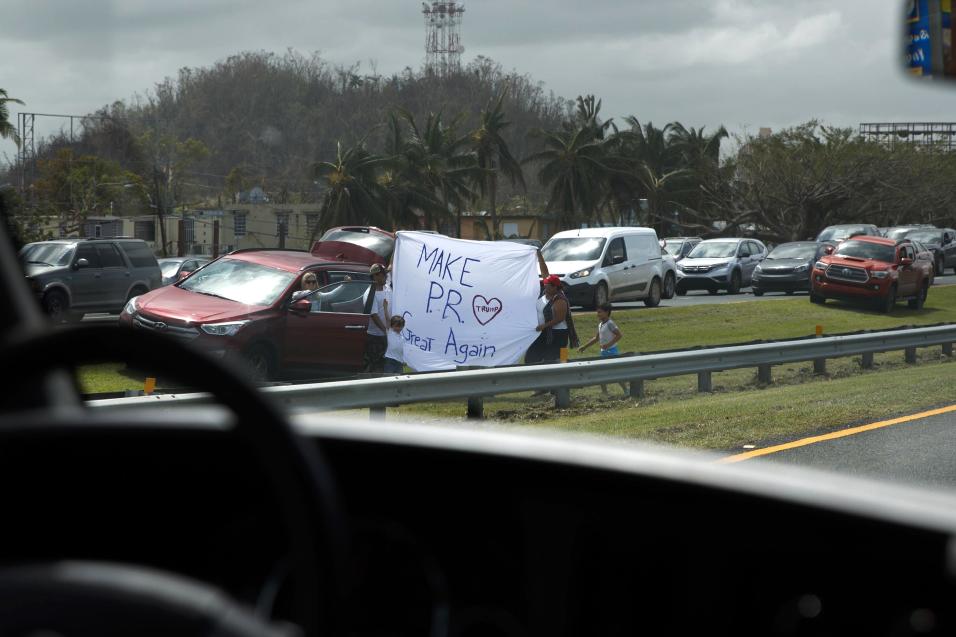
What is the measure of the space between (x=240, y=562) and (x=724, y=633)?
719 millimetres

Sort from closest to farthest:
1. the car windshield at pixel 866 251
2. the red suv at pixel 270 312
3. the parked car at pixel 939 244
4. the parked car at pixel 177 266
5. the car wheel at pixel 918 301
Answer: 1. the red suv at pixel 270 312
2. the car windshield at pixel 866 251
3. the car wheel at pixel 918 301
4. the parked car at pixel 177 266
5. the parked car at pixel 939 244

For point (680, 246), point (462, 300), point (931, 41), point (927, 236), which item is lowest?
point (462, 300)

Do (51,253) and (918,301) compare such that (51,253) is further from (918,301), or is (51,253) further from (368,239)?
(918,301)

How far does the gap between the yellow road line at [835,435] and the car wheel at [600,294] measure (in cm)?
1436

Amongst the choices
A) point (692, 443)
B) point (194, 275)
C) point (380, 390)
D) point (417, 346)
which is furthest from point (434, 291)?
point (692, 443)

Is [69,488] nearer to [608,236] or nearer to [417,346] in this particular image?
[417,346]

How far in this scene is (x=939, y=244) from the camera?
4453 cm

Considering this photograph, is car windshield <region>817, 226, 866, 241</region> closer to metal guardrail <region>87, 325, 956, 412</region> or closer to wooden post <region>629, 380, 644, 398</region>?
metal guardrail <region>87, 325, 956, 412</region>

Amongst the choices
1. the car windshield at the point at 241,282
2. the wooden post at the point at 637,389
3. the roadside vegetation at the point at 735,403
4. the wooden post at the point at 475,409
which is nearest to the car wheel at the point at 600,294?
the roadside vegetation at the point at 735,403

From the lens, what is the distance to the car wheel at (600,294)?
26.8 m

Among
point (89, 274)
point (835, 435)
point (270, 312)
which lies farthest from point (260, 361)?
point (89, 274)

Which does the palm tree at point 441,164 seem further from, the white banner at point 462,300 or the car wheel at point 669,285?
the white banner at point 462,300

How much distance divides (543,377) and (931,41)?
9.88m

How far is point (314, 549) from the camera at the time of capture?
1109 mm
